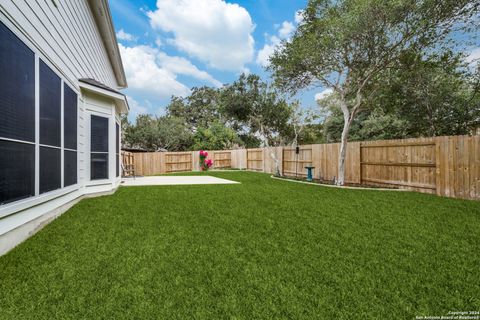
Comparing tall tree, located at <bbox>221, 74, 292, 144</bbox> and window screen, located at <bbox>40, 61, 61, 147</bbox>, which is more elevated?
tall tree, located at <bbox>221, 74, 292, 144</bbox>

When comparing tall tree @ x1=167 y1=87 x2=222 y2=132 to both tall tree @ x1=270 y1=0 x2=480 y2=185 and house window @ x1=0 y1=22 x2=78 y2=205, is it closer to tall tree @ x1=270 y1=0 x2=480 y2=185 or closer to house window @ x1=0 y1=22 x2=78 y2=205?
tall tree @ x1=270 y1=0 x2=480 y2=185

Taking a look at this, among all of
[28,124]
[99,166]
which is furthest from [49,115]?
[99,166]

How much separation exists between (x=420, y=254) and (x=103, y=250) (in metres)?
2.96

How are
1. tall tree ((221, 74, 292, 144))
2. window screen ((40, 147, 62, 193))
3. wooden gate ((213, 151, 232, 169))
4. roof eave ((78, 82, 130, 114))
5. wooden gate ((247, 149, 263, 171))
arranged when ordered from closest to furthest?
window screen ((40, 147, 62, 193)), roof eave ((78, 82, 130, 114)), tall tree ((221, 74, 292, 144)), wooden gate ((247, 149, 263, 171)), wooden gate ((213, 151, 232, 169))

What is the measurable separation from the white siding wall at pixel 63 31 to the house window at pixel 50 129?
11.7 inches

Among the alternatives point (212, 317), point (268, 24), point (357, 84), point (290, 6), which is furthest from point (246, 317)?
point (268, 24)

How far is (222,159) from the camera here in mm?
17562

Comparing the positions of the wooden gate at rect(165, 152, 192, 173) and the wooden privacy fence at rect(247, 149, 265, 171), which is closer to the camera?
the wooden privacy fence at rect(247, 149, 265, 171)

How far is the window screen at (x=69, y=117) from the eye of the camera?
3.65 meters

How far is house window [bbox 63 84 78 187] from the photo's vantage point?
3640mm

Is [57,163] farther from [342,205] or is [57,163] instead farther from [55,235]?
[342,205]

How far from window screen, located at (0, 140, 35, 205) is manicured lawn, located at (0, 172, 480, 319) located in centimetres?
53

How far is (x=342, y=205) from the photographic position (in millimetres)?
4168

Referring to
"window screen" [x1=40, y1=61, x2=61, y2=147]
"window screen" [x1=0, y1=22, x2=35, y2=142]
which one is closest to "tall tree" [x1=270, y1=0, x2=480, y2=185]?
"window screen" [x1=40, y1=61, x2=61, y2=147]
